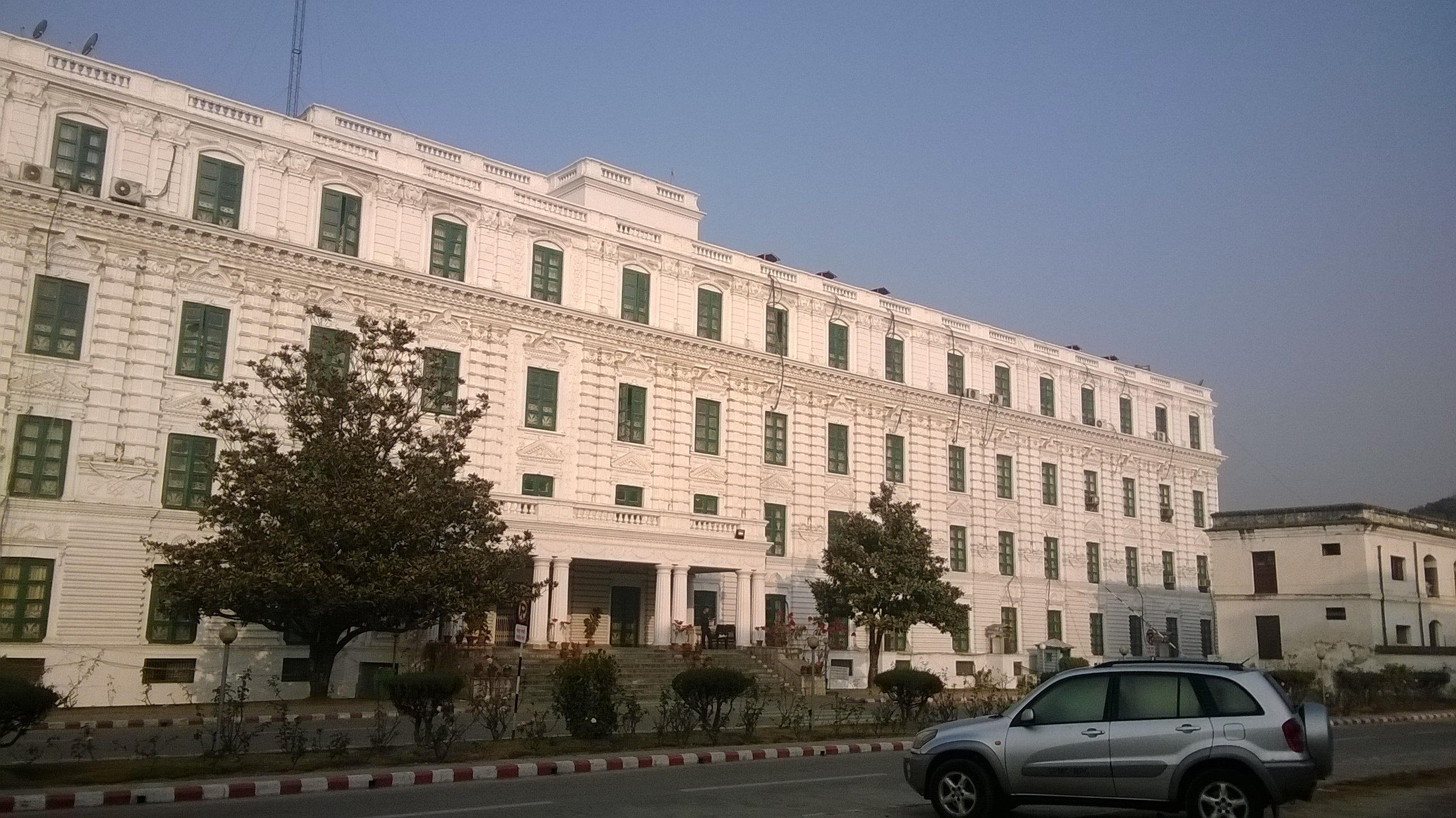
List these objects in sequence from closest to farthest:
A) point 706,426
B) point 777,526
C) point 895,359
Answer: point 706,426 → point 777,526 → point 895,359

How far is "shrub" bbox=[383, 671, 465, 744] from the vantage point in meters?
17.4

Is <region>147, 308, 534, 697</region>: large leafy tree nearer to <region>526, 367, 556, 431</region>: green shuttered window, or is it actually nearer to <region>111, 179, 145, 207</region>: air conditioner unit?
<region>111, 179, 145, 207</region>: air conditioner unit

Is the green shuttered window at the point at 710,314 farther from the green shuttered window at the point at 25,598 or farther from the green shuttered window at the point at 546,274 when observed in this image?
the green shuttered window at the point at 25,598

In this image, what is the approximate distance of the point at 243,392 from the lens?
26625 millimetres

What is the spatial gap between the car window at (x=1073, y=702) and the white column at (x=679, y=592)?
23683mm

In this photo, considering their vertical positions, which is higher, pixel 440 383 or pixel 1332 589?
pixel 440 383

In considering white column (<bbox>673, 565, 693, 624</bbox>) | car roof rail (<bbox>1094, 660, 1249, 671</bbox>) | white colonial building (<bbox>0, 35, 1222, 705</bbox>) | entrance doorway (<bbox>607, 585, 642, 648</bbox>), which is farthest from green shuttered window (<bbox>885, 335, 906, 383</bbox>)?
car roof rail (<bbox>1094, 660, 1249, 671</bbox>)

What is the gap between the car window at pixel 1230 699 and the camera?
10.7 m

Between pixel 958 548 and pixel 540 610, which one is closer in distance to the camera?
pixel 540 610

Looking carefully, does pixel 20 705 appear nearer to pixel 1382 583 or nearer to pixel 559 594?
pixel 559 594

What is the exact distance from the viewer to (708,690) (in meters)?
20.6

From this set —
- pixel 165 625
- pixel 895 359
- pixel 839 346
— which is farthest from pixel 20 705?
pixel 895 359

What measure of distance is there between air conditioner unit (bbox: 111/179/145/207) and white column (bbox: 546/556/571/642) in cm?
1376

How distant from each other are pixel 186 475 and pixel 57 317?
15.3 feet
